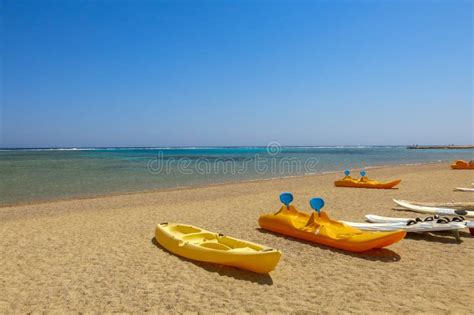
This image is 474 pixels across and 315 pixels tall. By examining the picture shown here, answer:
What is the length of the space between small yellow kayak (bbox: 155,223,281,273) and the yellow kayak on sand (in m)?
1.93

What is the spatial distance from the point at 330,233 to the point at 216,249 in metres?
2.64

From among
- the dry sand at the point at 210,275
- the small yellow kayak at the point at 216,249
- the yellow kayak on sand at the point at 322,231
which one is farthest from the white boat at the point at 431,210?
the small yellow kayak at the point at 216,249

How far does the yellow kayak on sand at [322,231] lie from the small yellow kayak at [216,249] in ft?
6.35

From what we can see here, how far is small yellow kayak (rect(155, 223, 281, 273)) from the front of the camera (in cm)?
543

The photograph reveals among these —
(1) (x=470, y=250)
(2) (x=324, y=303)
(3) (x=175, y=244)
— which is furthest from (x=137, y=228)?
(1) (x=470, y=250)

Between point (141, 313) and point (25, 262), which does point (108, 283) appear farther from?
point (25, 262)

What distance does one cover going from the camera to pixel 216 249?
615cm

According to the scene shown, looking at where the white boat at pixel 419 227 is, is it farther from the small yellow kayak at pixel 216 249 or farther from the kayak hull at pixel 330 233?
the small yellow kayak at pixel 216 249

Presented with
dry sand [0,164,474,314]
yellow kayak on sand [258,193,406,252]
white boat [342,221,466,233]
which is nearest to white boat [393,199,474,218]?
dry sand [0,164,474,314]

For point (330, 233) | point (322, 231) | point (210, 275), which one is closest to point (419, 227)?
point (330, 233)

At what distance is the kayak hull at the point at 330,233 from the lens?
252 inches

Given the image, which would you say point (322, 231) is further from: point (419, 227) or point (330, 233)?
point (419, 227)

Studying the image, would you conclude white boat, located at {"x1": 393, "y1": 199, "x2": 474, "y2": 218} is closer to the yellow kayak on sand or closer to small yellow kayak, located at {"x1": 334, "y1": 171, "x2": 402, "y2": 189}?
the yellow kayak on sand

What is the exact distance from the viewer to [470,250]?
6.83m
